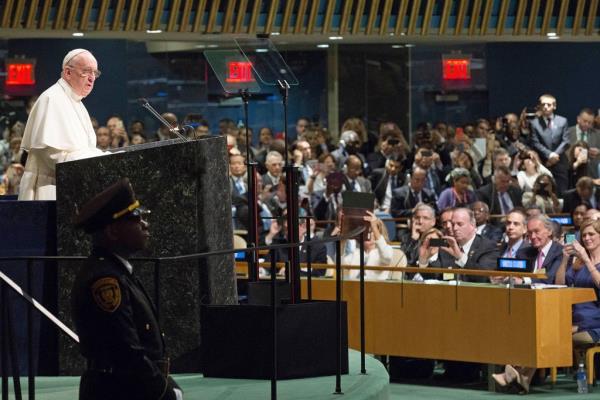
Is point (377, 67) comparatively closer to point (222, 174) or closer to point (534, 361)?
point (534, 361)

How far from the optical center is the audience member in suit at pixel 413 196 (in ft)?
45.8

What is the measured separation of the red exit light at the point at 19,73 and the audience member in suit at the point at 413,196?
5837 millimetres

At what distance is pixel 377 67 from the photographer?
1966 cm

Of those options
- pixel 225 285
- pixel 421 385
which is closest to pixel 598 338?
pixel 421 385

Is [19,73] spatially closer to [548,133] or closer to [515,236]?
[548,133]

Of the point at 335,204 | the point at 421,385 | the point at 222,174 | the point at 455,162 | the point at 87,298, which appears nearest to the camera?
the point at 87,298

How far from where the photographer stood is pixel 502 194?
13492 millimetres

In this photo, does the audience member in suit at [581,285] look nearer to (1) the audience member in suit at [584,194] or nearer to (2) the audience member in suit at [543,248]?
(2) the audience member in suit at [543,248]

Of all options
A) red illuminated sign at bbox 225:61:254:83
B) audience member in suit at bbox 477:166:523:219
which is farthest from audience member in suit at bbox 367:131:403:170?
red illuminated sign at bbox 225:61:254:83

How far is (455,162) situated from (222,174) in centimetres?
785

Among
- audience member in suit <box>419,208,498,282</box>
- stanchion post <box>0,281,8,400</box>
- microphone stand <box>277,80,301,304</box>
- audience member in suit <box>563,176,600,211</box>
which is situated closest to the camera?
stanchion post <box>0,281,8,400</box>

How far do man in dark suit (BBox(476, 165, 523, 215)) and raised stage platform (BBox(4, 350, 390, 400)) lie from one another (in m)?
6.46

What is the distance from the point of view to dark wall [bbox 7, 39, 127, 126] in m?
18.0

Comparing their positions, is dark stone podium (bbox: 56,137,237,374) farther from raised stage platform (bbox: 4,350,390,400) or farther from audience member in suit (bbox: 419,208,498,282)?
audience member in suit (bbox: 419,208,498,282)
